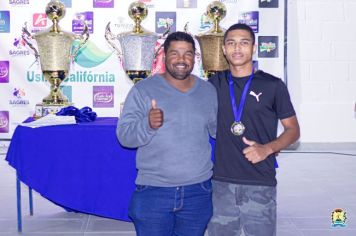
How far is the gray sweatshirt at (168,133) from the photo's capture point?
1.64m

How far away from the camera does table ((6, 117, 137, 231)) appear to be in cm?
258

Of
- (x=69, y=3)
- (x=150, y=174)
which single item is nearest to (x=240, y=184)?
(x=150, y=174)

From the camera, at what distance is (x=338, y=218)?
3.06 meters

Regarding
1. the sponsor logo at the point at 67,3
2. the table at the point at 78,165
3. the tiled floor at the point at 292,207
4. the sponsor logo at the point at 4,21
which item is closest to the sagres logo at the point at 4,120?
the tiled floor at the point at 292,207

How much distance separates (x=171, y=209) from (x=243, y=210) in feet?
0.80

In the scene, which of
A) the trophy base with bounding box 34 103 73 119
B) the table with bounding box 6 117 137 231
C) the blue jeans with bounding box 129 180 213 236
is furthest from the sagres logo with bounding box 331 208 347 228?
the trophy base with bounding box 34 103 73 119

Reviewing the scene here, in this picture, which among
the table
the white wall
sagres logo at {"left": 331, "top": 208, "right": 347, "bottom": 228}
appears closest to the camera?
the table

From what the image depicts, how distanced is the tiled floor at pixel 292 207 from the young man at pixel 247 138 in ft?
3.90

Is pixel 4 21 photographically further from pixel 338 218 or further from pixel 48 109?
pixel 338 218

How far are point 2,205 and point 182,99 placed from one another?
2.16 meters

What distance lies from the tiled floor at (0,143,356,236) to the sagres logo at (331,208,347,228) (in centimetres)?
3

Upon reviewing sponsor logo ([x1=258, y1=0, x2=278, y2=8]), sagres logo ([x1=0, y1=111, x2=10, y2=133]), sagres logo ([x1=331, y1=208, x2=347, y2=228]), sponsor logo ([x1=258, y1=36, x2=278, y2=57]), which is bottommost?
sagres logo ([x1=331, y1=208, x2=347, y2=228])

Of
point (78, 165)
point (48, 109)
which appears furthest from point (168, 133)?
point (48, 109)

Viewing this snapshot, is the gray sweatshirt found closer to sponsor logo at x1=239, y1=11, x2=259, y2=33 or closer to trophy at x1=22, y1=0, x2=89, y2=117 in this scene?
trophy at x1=22, y1=0, x2=89, y2=117
